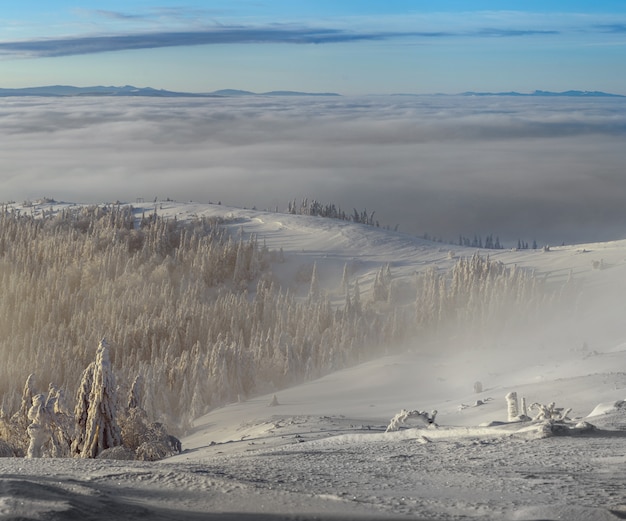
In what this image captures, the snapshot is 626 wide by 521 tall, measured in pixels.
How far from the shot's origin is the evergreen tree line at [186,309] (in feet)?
137

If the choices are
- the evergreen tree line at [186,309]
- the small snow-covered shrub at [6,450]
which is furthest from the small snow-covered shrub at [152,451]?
the evergreen tree line at [186,309]

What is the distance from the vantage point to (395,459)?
35.7 ft

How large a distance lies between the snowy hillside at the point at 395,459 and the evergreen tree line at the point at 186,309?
7179 mm

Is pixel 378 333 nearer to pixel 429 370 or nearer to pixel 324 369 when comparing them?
pixel 324 369

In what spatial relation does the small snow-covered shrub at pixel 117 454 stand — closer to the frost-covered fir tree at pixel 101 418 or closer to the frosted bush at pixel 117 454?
the frosted bush at pixel 117 454

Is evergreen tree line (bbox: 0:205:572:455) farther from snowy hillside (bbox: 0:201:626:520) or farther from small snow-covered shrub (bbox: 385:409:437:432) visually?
small snow-covered shrub (bbox: 385:409:437:432)

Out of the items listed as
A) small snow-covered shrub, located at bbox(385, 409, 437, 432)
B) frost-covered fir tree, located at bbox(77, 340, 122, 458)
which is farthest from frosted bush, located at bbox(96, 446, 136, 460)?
small snow-covered shrub, located at bbox(385, 409, 437, 432)

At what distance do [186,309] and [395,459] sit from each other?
45714 mm

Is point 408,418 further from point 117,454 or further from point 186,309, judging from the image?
point 186,309

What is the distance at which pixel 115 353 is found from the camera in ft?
169

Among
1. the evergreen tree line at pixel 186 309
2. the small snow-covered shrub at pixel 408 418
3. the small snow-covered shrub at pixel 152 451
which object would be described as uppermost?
the small snow-covered shrub at pixel 408 418

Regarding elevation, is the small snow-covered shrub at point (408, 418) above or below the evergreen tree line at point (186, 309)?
above

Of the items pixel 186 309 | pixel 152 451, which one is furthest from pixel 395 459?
pixel 186 309

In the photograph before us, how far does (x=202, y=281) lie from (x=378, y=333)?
19.9 m
